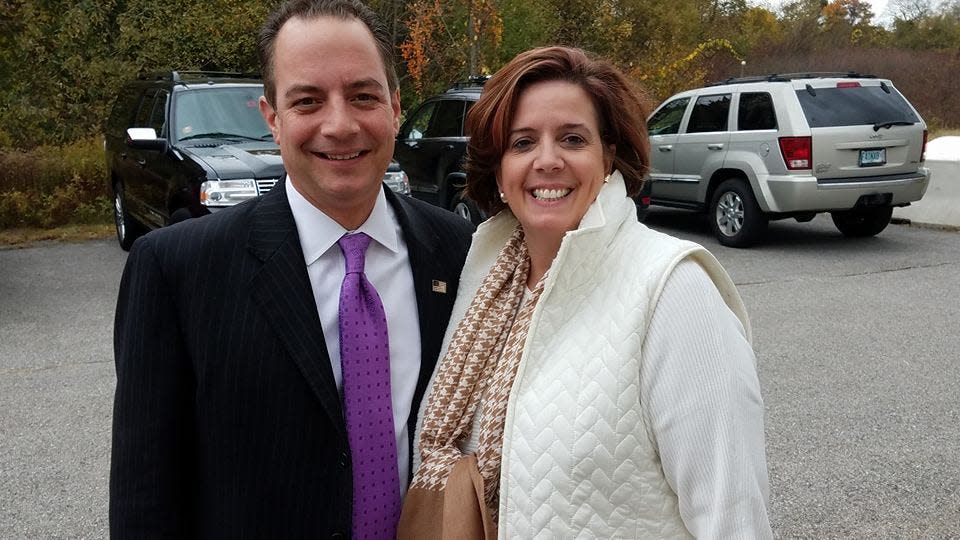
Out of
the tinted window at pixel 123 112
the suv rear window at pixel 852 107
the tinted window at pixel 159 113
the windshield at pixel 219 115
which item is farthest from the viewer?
the tinted window at pixel 123 112

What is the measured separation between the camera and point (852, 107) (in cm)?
980

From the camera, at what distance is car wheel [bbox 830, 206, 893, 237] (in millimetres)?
10711

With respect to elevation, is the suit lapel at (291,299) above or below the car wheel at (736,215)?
above

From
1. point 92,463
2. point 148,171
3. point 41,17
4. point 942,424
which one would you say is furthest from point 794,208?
point 41,17

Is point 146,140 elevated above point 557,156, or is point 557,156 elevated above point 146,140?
point 557,156

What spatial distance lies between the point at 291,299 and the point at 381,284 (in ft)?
0.89

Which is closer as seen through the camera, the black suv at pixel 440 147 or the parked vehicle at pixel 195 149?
the parked vehicle at pixel 195 149

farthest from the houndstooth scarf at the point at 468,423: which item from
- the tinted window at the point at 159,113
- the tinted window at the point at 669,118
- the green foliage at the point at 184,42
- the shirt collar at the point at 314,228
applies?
the green foliage at the point at 184,42

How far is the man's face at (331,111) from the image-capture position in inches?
74.4

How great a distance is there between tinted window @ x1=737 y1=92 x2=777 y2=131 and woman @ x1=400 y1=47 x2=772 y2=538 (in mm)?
8484

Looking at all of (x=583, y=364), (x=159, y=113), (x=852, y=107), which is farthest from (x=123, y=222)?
(x=583, y=364)

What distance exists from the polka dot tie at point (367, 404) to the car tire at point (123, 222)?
910cm

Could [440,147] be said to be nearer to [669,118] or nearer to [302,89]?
[669,118]

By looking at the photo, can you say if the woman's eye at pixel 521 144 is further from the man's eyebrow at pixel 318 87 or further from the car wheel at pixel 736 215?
the car wheel at pixel 736 215
